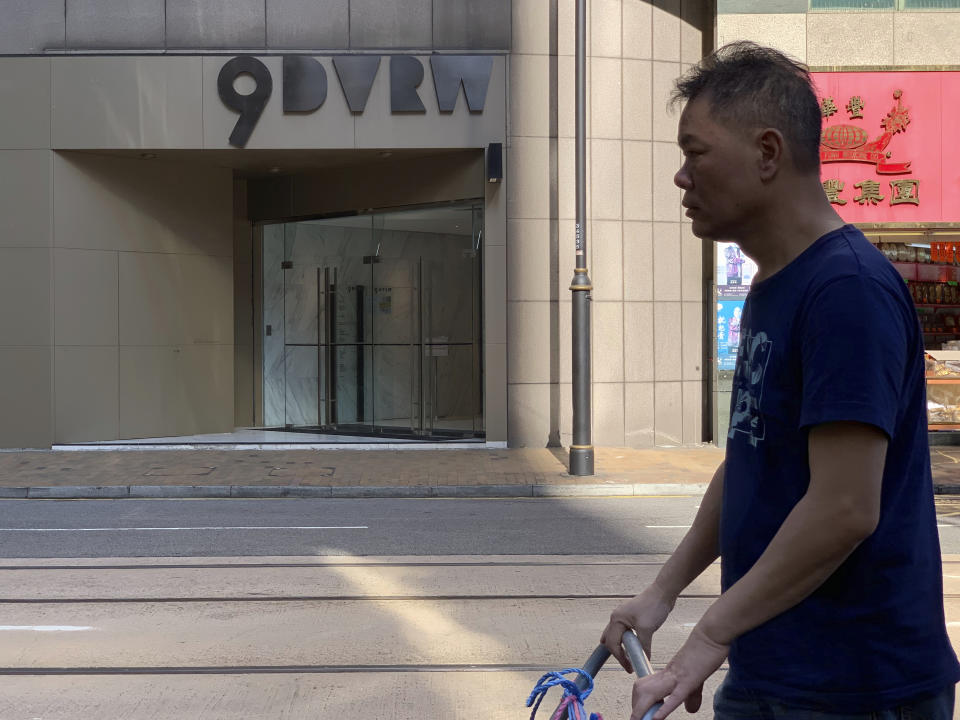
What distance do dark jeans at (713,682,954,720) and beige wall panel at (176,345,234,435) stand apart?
1701 centimetres

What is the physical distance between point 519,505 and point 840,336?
9997mm

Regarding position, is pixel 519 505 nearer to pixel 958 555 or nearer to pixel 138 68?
pixel 958 555

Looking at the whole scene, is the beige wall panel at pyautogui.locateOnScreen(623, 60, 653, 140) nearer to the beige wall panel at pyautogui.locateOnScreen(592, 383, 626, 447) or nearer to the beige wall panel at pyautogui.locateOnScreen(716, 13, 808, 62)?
the beige wall panel at pyautogui.locateOnScreen(716, 13, 808, 62)

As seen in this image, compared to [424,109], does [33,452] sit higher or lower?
lower

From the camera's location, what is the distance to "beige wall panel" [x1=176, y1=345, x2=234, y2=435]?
18438 millimetres

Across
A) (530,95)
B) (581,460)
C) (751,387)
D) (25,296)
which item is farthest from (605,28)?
(751,387)

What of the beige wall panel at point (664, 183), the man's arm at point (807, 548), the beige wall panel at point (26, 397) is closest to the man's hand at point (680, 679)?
the man's arm at point (807, 548)

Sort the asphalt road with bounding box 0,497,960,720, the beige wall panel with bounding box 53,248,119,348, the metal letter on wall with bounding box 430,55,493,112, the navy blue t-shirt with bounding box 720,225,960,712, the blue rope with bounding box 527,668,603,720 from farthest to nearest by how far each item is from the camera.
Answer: the beige wall panel with bounding box 53,248,119,348, the metal letter on wall with bounding box 430,55,493,112, the asphalt road with bounding box 0,497,960,720, the blue rope with bounding box 527,668,603,720, the navy blue t-shirt with bounding box 720,225,960,712

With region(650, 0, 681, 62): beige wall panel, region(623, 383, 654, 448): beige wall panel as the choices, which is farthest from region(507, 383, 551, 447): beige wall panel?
region(650, 0, 681, 62): beige wall panel

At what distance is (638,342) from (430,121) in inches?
166

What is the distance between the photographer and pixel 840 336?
71.7 inches

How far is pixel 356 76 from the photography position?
54.1 ft

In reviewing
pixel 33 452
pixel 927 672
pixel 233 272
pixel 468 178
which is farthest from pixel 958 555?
pixel 233 272

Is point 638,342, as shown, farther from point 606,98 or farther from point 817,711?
point 817,711
